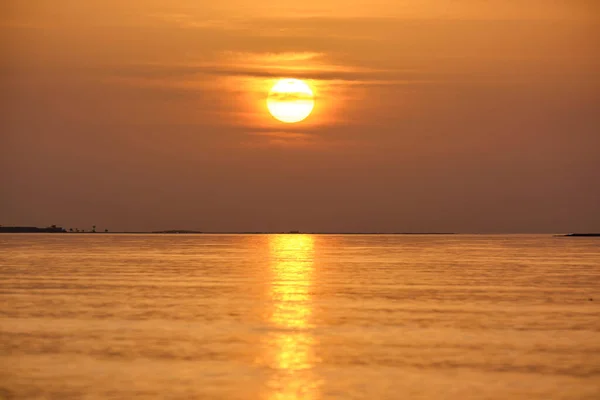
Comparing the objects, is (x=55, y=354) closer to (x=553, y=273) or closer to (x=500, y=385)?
(x=500, y=385)

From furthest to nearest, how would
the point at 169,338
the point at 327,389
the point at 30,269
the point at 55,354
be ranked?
the point at 30,269, the point at 169,338, the point at 55,354, the point at 327,389

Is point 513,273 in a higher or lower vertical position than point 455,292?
higher

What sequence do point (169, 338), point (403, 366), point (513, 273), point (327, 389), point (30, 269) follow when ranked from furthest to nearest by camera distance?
point (30, 269), point (513, 273), point (169, 338), point (403, 366), point (327, 389)

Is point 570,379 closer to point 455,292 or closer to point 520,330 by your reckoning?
point 520,330

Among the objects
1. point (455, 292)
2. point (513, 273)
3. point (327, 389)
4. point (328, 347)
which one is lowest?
point (327, 389)

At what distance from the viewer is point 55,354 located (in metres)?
35.2

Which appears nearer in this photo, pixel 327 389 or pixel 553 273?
pixel 327 389

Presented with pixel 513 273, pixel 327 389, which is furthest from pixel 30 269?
pixel 327 389

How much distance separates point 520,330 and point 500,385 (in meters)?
13.3

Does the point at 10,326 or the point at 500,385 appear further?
the point at 10,326

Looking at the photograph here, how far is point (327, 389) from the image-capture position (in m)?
29.2

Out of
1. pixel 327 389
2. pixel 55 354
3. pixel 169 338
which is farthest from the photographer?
pixel 169 338

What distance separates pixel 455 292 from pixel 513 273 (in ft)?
90.7

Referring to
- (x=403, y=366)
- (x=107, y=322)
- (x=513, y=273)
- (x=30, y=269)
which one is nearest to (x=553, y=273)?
(x=513, y=273)
